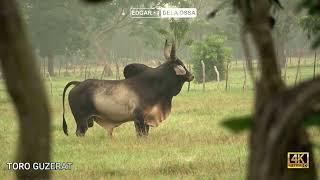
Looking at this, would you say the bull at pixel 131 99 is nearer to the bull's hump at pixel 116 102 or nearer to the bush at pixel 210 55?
the bull's hump at pixel 116 102

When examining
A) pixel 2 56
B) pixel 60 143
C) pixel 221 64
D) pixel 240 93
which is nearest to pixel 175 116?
pixel 60 143

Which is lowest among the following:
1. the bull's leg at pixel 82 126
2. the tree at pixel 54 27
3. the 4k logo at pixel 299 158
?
the bull's leg at pixel 82 126

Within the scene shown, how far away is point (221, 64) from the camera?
2409cm

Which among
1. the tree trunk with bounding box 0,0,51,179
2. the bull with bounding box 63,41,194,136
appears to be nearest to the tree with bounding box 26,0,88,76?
the bull with bounding box 63,41,194,136

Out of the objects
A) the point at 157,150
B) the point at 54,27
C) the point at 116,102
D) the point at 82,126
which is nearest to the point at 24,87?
the point at 157,150

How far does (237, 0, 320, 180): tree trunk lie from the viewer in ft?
3.73

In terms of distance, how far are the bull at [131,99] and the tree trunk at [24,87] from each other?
26.7 ft

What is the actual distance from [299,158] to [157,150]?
270 inches

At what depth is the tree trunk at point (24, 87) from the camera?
1419 millimetres

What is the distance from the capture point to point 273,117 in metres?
1.15

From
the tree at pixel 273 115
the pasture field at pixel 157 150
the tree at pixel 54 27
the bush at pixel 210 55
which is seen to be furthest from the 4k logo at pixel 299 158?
the tree at pixel 54 27

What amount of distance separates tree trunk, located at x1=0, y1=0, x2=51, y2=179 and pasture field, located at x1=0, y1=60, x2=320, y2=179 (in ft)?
14.4

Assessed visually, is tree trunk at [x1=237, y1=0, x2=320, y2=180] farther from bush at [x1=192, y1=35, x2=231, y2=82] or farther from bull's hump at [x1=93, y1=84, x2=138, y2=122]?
bush at [x1=192, y1=35, x2=231, y2=82]

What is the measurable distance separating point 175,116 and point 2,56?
10727 mm
